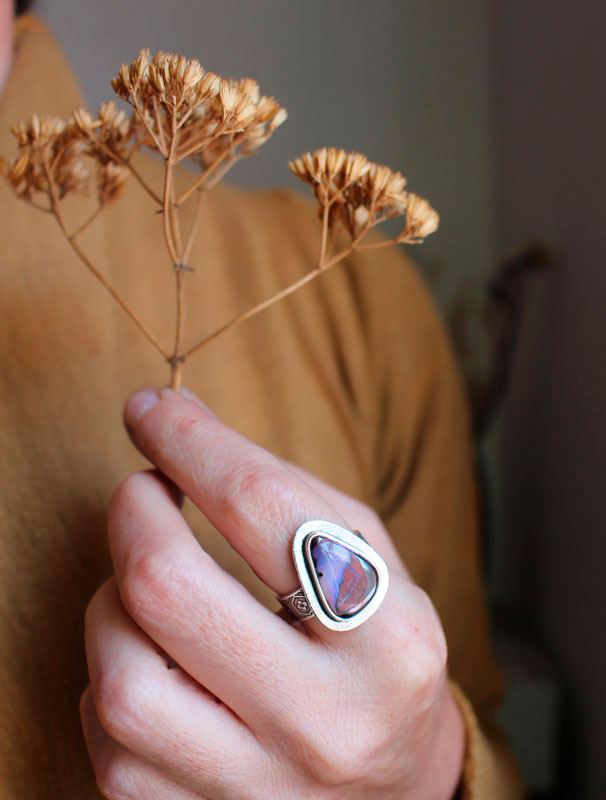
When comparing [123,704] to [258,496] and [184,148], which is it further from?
[184,148]

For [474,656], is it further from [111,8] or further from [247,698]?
[111,8]

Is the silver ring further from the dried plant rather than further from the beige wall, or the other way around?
the beige wall

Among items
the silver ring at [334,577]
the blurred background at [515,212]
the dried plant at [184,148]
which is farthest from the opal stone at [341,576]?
the blurred background at [515,212]

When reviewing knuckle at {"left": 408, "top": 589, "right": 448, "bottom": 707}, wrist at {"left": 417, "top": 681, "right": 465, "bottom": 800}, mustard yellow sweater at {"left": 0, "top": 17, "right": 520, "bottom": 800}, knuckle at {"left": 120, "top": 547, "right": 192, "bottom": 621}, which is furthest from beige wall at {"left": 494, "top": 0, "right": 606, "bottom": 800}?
knuckle at {"left": 120, "top": 547, "right": 192, "bottom": 621}

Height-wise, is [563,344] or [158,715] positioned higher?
[158,715]

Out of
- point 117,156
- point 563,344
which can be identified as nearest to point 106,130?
point 117,156

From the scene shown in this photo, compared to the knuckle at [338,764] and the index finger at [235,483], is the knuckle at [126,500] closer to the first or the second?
the index finger at [235,483]

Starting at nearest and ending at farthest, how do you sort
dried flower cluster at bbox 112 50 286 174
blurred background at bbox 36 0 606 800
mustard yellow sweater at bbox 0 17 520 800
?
dried flower cluster at bbox 112 50 286 174 → mustard yellow sweater at bbox 0 17 520 800 → blurred background at bbox 36 0 606 800
